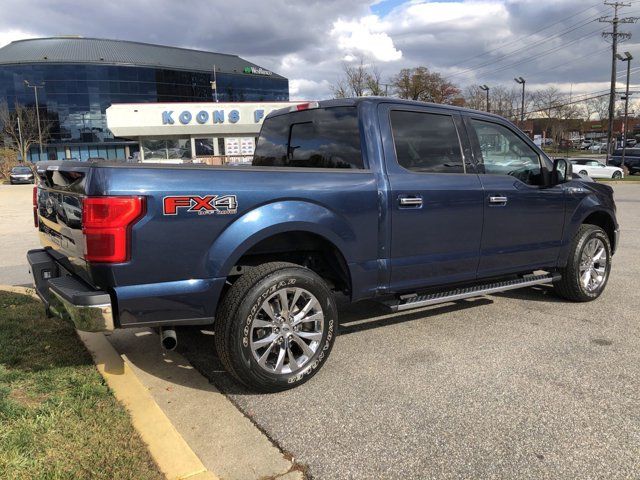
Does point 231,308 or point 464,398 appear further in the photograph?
point 464,398

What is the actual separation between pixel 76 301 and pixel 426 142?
114 inches

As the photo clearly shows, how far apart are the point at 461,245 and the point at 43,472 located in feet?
10.9

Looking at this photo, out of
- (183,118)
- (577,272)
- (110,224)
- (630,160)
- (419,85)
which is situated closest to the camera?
(110,224)

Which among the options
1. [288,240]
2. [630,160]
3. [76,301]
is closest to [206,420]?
[76,301]

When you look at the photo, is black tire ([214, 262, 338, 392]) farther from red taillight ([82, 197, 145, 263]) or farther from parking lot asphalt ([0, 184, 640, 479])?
red taillight ([82, 197, 145, 263])

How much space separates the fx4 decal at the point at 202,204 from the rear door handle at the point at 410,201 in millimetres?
1354

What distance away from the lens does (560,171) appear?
5.14m

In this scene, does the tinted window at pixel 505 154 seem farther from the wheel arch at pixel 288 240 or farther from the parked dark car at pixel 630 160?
Result: the parked dark car at pixel 630 160

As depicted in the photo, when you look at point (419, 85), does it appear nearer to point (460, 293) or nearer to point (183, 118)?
point (183, 118)

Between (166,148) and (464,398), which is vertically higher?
(166,148)

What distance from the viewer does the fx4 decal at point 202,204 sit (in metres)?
3.04

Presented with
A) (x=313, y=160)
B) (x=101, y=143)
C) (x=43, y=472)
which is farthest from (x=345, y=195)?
(x=101, y=143)

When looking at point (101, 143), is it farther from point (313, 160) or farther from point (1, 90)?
point (313, 160)

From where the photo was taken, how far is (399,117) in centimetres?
425
